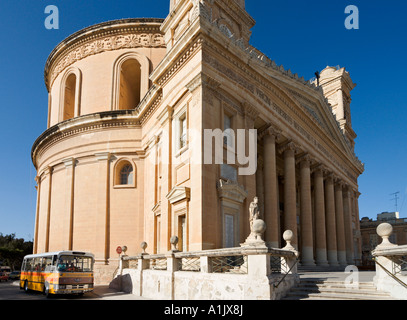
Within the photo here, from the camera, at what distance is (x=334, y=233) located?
31016mm

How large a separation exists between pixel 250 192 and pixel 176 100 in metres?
6.25

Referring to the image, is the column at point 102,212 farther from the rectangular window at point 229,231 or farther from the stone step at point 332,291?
the stone step at point 332,291

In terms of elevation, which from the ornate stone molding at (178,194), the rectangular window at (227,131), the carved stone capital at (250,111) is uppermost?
the carved stone capital at (250,111)

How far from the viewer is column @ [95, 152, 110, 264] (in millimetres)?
25734

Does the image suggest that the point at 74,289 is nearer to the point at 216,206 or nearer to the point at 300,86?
the point at 216,206

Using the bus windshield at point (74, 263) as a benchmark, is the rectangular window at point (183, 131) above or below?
above

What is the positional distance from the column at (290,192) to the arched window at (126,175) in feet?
36.3

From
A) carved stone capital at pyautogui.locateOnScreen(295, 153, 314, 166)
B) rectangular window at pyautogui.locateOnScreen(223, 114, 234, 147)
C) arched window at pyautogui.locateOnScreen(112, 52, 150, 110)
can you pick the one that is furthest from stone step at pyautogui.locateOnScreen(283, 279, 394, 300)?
arched window at pyautogui.locateOnScreen(112, 52, 150, 110)

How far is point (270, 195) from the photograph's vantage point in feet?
72.4

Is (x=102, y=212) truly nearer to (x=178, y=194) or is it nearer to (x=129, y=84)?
(x=178, y=194)

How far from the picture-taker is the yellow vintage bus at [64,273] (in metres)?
18.1

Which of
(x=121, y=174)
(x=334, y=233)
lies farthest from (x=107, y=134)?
(x=334, y=233)

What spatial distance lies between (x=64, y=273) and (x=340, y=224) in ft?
80.8

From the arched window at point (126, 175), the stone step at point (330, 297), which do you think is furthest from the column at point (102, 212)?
the stone step at point (330, 297)
